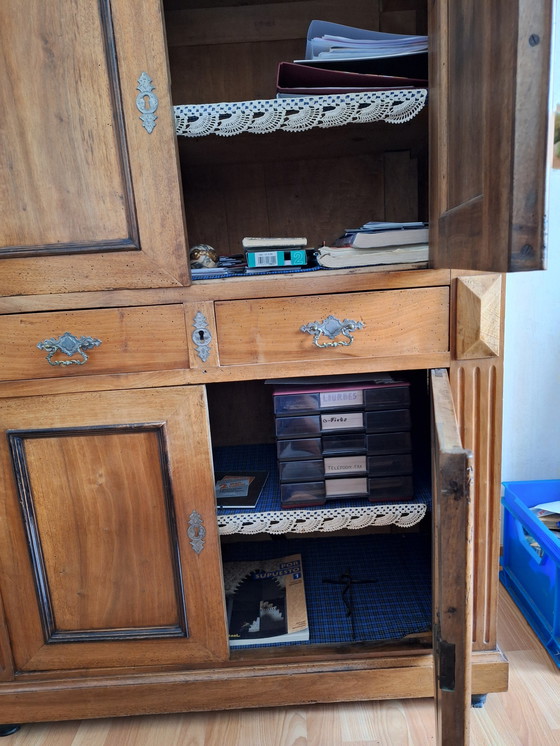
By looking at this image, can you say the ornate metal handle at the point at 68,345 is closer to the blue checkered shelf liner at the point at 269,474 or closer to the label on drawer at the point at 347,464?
the blue checkered shelf liner at the point at 269,474

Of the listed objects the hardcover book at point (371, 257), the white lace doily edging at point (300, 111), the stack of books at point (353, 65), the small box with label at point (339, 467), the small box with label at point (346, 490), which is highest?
the stack of books at point (353, 65)

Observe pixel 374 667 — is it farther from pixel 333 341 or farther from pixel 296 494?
pixel 333 341

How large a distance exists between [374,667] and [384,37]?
1.25m

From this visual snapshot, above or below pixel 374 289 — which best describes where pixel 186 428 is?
below

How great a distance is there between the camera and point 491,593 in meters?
0.98

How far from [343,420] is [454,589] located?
489 mm

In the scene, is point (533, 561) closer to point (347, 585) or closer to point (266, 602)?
point (347, 585)

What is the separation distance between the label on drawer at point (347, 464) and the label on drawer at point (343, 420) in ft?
0.23

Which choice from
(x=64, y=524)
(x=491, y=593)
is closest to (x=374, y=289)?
(x=491, y=593)

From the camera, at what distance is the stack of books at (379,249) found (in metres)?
0.90

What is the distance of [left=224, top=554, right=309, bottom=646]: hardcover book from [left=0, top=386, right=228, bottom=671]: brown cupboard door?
11 centimetres

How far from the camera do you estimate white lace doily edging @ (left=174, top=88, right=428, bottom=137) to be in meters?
0.86

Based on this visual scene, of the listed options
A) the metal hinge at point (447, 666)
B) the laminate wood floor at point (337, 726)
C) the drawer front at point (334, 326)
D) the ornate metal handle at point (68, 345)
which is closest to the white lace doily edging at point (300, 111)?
the drawer front at point (334, 326)

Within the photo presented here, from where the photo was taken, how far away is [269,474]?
1.21m
